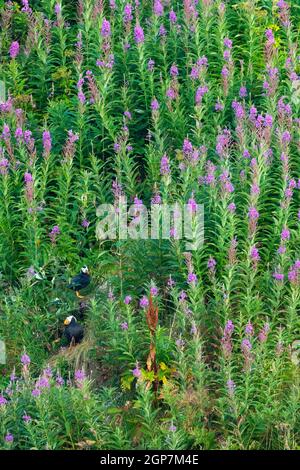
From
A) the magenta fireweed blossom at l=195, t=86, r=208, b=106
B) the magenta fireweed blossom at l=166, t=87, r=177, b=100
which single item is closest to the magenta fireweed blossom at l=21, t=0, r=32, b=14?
the magenta fireweed blossom at l=166, t=87, r=177, b=100

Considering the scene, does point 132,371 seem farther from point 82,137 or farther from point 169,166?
point 82,137

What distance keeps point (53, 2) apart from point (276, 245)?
4482 mm

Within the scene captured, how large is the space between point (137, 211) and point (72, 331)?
1.27 meters

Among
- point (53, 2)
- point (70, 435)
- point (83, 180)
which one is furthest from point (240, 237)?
point (53, 2)

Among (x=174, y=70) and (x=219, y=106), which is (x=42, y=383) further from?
(x=174, y=70)

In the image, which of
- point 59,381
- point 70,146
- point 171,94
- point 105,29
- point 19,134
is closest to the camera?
point 59,381

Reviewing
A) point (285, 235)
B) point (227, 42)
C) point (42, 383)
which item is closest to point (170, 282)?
point (285, 235)

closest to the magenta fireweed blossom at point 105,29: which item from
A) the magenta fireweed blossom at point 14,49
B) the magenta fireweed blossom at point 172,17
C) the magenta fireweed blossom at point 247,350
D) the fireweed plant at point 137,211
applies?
the fireweed plant at point 137,211

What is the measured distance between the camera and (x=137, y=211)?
11.1 m

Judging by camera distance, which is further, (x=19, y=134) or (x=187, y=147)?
(x=19, y=134)

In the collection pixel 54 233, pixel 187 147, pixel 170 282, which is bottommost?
pixel 170 282

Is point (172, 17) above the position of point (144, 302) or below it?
above

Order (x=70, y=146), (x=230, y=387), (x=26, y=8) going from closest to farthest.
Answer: (x=230, y=387) < (x=70, y=146) < (x=26, y=8)

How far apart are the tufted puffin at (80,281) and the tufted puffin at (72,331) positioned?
405 millimetres
